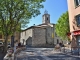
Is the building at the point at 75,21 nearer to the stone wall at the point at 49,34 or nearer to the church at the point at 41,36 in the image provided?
the church at the point at 41,36

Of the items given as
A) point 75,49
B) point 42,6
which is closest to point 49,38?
point 42,6

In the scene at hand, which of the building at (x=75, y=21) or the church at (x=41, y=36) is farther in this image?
the church at (x=41, y=36)

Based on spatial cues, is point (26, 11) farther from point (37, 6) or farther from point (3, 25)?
point (3, 25)

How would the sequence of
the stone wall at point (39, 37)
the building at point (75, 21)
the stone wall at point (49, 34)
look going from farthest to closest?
the stone wall at point (49, 34) → the stone wall at point (39, 37) → the building at point (75, 21)

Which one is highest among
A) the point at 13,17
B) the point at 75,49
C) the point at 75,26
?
the point at 13,17

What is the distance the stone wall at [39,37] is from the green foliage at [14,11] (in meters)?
22.9

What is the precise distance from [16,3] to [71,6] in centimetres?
871

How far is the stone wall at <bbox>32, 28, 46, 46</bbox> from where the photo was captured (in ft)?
153

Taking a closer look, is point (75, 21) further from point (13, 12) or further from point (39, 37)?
point (39, 37)

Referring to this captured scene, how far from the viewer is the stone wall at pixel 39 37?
46.7m

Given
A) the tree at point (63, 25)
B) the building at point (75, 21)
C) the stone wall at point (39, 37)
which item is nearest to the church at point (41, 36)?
the stone wall at point (39, 37)

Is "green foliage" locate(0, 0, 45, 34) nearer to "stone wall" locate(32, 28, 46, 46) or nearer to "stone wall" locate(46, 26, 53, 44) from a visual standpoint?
"stone wall" locate(32, 28, 46, 46)

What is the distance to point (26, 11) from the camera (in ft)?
75.0

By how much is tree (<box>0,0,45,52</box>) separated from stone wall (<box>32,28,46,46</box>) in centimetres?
2288
